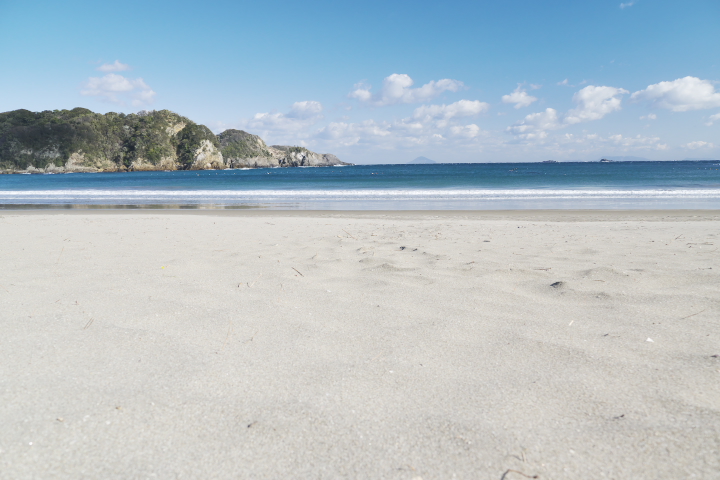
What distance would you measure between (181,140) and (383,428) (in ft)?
352

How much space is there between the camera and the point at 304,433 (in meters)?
1.49

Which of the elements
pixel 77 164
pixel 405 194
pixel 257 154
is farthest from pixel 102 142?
pixel 405 194

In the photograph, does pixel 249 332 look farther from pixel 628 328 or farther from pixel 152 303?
pixel 628 328

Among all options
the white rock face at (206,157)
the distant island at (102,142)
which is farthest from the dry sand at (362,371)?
the white rock face at (206,157)

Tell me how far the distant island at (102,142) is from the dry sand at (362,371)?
9667cm

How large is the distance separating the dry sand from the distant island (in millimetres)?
96669

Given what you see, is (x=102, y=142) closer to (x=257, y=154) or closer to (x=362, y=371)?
(x=257, y=154)

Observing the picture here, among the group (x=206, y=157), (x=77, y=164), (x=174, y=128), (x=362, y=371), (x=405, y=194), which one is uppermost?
(x=174, y=128)

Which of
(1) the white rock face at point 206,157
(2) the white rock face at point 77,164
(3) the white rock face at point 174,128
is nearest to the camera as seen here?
(2) the white rock face at point 77,164

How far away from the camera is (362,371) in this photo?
193cm

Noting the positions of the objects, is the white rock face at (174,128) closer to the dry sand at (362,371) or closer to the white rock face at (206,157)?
the white rock face at (206,157)

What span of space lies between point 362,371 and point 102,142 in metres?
103

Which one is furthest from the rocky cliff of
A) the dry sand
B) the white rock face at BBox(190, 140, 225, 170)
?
the dry sand

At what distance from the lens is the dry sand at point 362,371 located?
1366mm
